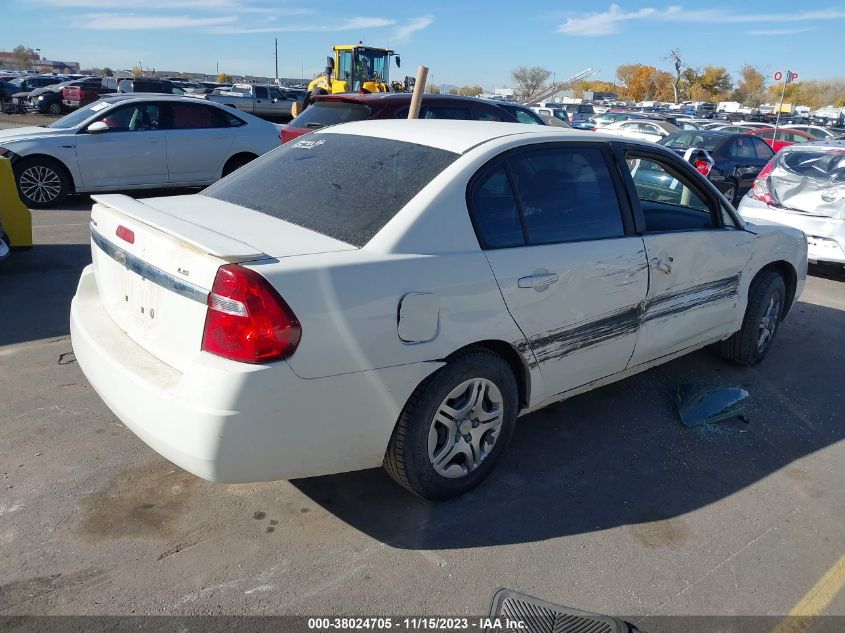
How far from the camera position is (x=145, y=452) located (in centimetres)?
350

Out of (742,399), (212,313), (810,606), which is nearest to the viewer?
(212,313)

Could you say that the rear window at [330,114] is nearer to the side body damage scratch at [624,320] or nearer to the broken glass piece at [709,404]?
the side body damage scratch at [624,320]

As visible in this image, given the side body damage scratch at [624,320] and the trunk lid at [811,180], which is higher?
the trunk lid at [811,180]

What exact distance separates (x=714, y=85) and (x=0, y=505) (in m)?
112

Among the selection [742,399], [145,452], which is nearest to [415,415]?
[145,452]

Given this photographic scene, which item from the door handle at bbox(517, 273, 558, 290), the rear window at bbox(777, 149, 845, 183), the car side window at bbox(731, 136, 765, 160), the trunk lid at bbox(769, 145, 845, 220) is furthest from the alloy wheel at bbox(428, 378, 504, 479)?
the car side window at bbox(731, 136, 765, 160)

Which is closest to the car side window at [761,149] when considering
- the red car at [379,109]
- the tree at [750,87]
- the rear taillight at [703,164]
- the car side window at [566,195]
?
the rear taillight at [703,164]

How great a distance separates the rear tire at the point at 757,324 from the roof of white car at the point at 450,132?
6.49ft

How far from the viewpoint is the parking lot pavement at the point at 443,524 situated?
2.65 meters

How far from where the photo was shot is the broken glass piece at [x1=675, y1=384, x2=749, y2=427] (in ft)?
13.9

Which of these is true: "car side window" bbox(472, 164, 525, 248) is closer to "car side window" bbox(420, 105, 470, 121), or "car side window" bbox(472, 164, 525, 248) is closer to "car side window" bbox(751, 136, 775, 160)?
"car side window" bbox(420, 105, 470, 121)

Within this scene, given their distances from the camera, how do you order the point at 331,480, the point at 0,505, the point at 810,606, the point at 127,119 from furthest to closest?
the point at 127,119
the point at 331,480
the point at 0,505
the point at 810,606

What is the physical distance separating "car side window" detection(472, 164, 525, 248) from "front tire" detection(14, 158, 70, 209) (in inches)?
322

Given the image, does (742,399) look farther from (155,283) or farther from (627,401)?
(155,283)
